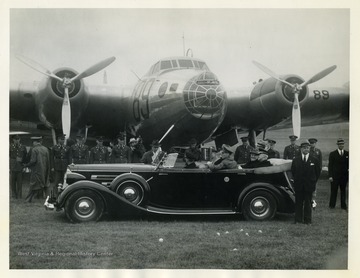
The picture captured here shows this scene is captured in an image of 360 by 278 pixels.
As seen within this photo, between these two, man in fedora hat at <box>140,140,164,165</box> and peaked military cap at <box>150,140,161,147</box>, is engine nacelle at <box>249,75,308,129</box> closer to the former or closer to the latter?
peaked military cap at <box>150,140,161,147</box>

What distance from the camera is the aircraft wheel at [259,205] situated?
578 cm

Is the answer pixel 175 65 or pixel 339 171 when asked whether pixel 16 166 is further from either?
pixel 339 171

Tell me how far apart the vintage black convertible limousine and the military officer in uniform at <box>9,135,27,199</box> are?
23.2 inches

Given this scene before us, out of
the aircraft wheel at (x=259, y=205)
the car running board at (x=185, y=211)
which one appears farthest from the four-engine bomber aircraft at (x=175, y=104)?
the car running board at (x=185, y=211)

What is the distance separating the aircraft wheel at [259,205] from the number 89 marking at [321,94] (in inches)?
78.1

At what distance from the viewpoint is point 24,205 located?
6.15 metres

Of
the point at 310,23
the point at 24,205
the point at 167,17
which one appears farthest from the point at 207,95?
the point at 24,205

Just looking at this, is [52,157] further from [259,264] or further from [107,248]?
[259,264]

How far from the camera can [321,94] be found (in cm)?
698

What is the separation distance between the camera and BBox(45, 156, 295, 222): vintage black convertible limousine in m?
5.62

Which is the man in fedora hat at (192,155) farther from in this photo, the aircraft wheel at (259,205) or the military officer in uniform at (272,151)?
the military officer in uniform at (272,151)

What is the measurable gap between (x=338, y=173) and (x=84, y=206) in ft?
11.6

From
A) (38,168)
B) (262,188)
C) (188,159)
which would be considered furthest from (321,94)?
(38,168)
